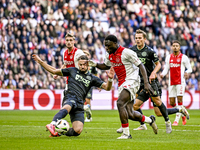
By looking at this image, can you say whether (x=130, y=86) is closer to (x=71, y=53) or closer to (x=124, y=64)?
(x=124, y=64)

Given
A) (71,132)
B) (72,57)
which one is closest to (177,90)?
(72,57)

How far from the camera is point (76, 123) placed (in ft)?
27.5

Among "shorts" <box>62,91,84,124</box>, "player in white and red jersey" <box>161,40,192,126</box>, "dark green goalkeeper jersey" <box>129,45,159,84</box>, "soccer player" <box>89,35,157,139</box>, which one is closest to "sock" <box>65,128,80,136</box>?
"shorts" <box>62,91,84,124</box>

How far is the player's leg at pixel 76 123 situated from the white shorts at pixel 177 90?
4860mm

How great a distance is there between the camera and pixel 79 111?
337 inches

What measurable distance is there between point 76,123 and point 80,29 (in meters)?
14.6

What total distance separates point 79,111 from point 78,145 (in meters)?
1.85

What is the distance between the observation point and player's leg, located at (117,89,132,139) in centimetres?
788

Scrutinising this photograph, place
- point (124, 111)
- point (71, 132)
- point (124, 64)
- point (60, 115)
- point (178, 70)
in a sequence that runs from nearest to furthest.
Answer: point (60, 115) → point (124, 111) → point (124, 64) → point (71, 132) → point (178, 70)

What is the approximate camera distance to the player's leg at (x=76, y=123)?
8266 mm

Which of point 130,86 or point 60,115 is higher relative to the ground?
point 130,86

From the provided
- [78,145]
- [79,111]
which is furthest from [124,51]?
[78,145]

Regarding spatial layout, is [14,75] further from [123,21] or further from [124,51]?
[124,51]

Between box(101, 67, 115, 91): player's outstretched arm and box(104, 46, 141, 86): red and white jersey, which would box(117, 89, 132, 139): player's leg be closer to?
box(104, 46, 141, 86): red and white jersey
